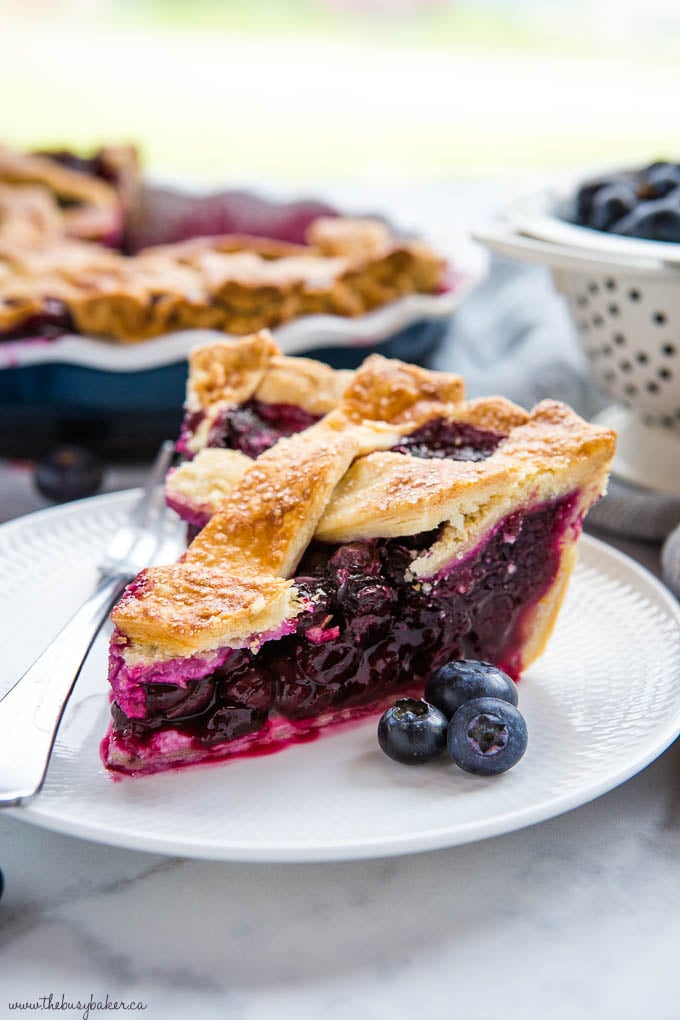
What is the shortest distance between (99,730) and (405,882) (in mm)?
458

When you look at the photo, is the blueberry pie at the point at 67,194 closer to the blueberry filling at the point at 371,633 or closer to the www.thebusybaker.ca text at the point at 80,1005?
the blueberry filling at the point at 371,633

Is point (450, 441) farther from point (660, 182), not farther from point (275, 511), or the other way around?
point (660, 182)

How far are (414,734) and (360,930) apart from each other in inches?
10.2

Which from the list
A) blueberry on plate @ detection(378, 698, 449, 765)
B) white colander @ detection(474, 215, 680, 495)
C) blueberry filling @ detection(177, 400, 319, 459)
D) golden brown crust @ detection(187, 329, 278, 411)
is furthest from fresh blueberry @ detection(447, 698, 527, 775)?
white colander @ detection(474, 215, 680, 495)

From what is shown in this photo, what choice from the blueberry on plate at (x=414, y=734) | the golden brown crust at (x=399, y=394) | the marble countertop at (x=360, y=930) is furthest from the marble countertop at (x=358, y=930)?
the golden brown crust at (x=399, y=394)

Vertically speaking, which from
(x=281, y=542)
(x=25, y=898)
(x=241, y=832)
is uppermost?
(x=281, y=542)

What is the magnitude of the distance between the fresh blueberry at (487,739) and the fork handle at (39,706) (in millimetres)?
491

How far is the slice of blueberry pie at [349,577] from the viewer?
1.39 m

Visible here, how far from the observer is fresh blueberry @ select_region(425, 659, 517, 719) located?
1417mm

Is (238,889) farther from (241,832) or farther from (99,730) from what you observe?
(99,730)

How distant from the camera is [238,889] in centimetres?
124

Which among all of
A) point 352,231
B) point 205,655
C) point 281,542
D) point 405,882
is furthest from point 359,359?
point 405,882

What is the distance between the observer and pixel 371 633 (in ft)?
5.04

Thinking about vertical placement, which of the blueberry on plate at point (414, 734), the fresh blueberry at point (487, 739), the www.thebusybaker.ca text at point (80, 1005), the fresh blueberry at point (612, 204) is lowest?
the www.thebusybaker.ca text at point (80, 1005)
